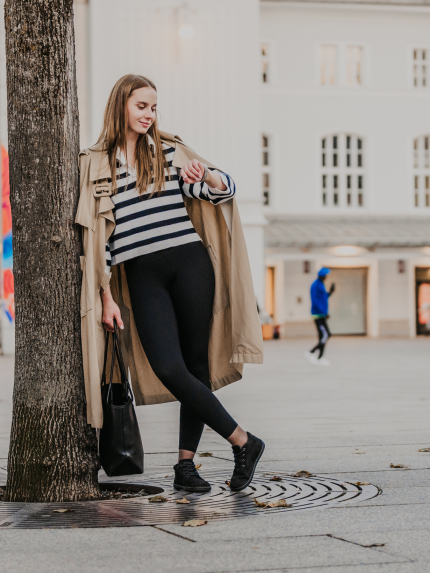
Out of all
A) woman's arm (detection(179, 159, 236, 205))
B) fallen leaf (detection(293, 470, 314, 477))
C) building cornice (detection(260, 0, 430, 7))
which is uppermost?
building cornice (detection(260, 0, 430, 7))

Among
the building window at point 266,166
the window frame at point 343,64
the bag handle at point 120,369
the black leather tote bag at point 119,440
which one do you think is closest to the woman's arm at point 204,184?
the bag handle at point 120,369

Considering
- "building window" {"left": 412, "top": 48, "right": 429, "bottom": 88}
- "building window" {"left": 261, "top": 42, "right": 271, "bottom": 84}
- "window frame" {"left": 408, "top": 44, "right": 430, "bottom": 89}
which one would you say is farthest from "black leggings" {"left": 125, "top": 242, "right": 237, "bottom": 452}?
"building window" {"left": 412, "top": 48, "right": 429, "bottom": 88}

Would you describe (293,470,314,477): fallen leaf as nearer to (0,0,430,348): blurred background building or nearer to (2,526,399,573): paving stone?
(2,526,399,573): paving stone

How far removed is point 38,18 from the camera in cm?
396

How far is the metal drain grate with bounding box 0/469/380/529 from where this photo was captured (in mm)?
3488

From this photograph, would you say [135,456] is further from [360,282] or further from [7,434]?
[360,282]

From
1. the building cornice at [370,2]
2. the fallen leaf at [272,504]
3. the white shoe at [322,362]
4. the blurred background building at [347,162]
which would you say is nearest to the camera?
the fallen leaf at [272,504]

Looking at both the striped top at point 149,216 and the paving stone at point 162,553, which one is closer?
the paving stone at point 162,553

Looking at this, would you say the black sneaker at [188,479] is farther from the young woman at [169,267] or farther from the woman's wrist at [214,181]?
the woman's wrist at [214,181]

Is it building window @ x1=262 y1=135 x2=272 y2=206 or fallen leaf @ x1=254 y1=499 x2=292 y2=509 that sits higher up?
building window @ x1=262 y1=135 x2=272 y2=206

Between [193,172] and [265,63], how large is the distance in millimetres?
26758

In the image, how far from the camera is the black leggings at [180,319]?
3904 mm

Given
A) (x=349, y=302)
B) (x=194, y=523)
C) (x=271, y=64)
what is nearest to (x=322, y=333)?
(x=194, y=523)

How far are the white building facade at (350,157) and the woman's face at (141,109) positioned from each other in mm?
24830
